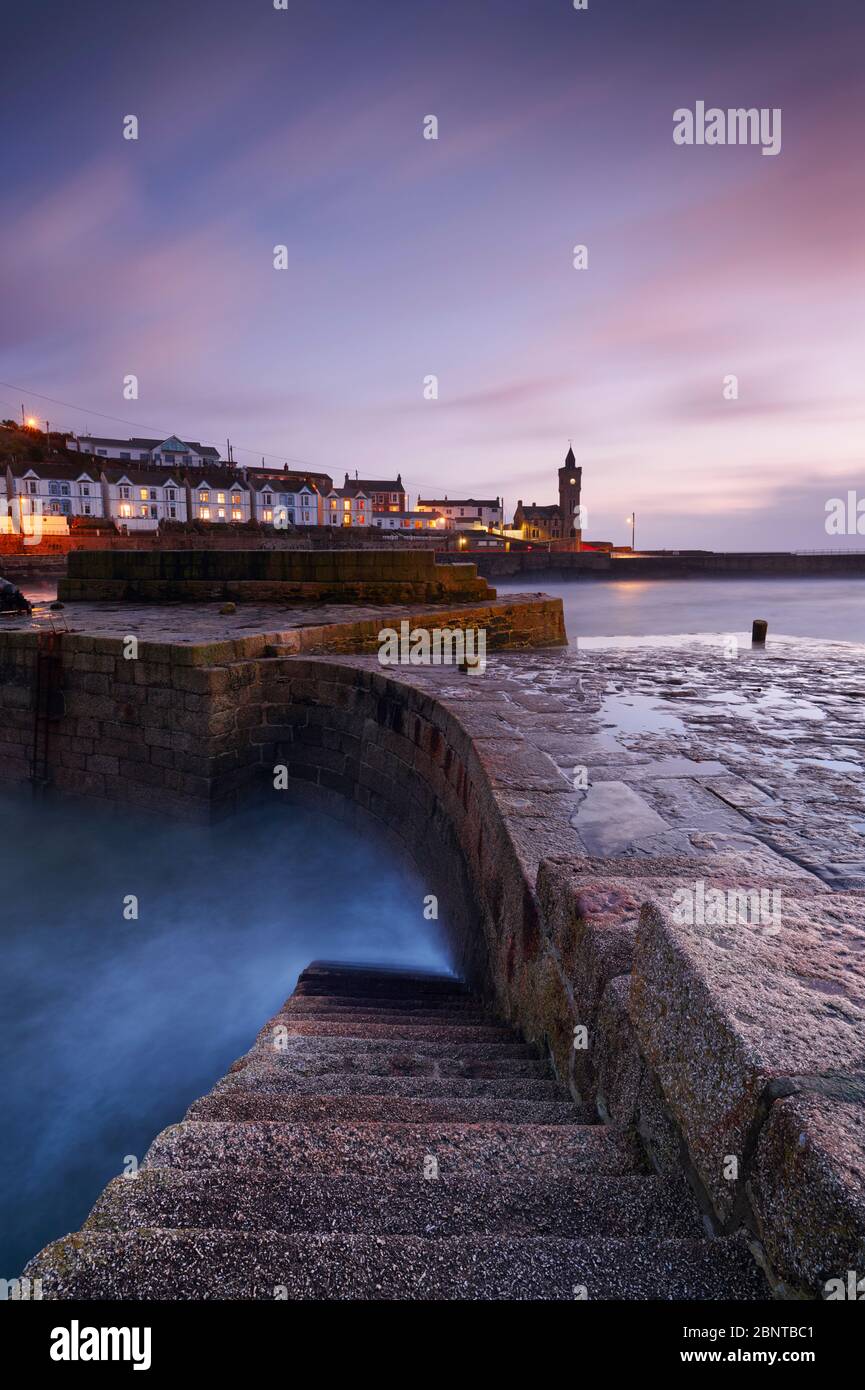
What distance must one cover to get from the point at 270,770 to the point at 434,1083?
6.25 m

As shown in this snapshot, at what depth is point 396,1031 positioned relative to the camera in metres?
3.02

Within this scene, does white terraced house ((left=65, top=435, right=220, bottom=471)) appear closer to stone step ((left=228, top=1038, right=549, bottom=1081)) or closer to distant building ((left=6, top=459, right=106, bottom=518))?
distant building ((left=6, top=459, right=106, bottom=518))

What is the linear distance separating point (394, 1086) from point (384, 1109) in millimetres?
252

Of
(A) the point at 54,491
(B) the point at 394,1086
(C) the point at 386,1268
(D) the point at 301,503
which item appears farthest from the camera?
(D) the point at 301,503

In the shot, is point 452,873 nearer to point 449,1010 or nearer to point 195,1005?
point 449,1010

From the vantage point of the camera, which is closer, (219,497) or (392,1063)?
(392,1063)

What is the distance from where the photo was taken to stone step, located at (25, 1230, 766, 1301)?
1146 millimetres

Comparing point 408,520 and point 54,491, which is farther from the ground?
point 408,520

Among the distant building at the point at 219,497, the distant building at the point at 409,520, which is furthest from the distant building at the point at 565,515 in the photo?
the distant building at the point at 219,497

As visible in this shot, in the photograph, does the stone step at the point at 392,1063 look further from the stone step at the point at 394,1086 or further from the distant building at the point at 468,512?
the distant building at the point at 468,512

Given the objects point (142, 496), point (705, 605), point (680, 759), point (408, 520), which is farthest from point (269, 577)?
point (408, 520)

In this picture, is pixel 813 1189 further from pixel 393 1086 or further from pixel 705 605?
pixel 705 605

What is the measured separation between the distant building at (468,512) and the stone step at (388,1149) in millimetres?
94100

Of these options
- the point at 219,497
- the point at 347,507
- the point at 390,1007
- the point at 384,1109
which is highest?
the point at 347,507
